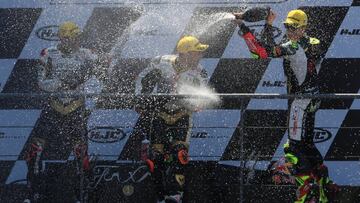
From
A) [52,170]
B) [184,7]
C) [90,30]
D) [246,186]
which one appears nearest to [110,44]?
[90,30]

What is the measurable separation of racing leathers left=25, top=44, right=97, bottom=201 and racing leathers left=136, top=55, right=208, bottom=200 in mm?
604

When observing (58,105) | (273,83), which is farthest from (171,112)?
(273,83)

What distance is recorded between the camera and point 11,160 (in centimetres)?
857

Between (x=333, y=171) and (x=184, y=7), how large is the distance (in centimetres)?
212

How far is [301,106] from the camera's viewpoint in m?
7.30

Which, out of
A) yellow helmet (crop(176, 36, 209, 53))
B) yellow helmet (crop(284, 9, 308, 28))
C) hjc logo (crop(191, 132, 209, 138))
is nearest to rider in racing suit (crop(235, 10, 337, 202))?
yellow helmet (crop(284, 9, 308, 28))

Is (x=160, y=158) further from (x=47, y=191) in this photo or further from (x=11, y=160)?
(x=11, y=160)

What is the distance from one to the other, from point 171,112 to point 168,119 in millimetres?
68

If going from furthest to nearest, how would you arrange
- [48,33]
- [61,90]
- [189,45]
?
[48,33], [61,90], [189,45]

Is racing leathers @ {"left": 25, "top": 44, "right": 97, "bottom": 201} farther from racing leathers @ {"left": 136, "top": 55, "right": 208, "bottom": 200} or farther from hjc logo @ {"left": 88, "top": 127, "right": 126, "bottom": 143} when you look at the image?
racing leathers @ {"left": 136, "top": 55, "right": 208, "bottom": 200}

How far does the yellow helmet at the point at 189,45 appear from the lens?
25.3ft

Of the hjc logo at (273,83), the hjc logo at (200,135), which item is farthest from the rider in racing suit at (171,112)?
the hjc logo at (273,83)

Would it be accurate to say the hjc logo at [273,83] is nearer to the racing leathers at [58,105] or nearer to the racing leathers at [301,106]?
the racing leathers at [301,106]

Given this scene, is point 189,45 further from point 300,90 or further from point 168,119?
point 300,90
